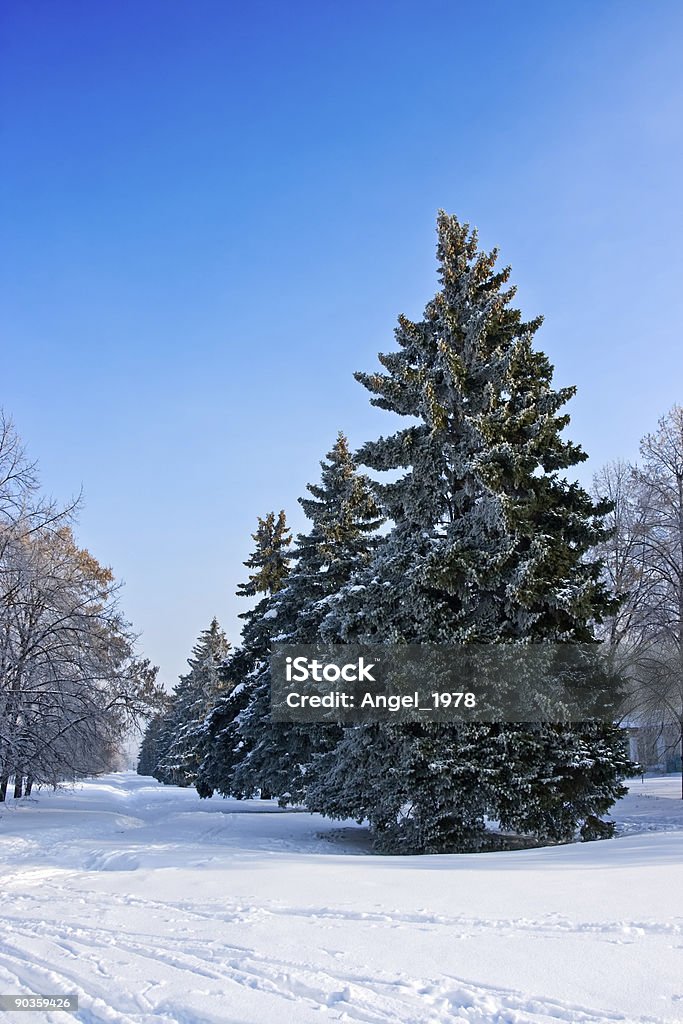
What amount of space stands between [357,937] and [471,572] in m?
8.09

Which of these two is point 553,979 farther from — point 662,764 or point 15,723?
point 662,764

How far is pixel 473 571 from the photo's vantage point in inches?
531

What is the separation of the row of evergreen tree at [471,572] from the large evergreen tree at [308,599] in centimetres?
193

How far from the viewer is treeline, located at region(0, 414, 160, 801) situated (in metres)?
19.7

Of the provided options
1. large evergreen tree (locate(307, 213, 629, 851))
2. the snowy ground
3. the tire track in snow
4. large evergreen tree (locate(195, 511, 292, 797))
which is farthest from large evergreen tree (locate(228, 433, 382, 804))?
the tire track in snow

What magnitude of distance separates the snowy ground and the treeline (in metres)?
9.06

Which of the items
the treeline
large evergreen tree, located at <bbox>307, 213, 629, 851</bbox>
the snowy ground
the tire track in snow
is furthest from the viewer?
the treeline

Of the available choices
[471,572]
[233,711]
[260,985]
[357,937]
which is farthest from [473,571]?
[233,711]

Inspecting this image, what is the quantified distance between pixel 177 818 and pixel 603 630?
1601 centimetres

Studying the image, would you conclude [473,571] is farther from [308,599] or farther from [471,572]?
[308,599]

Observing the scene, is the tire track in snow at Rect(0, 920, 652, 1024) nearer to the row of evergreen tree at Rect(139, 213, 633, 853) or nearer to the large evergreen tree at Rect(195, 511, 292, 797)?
the row of evergreen tree at Rect(139, 213, 633, 853)

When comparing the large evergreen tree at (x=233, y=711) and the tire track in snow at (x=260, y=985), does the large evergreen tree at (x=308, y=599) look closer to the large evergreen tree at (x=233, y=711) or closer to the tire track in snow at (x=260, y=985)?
the large evergreen tree at (x=233, y=711)

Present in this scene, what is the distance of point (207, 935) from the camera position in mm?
6422

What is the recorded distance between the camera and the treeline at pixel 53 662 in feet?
64.5
